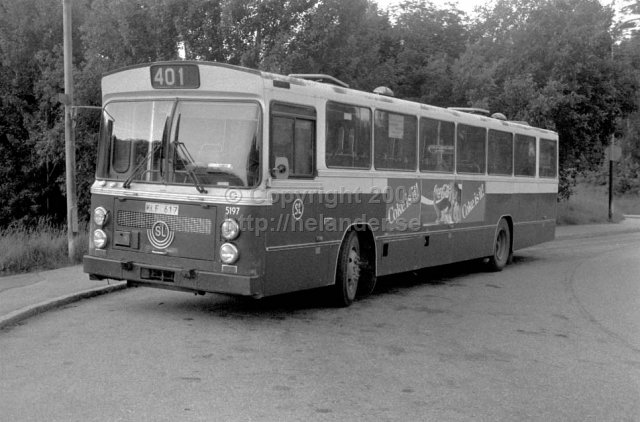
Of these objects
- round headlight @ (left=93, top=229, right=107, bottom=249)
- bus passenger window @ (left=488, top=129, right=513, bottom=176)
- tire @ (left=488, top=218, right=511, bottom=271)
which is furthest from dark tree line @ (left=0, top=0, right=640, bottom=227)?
round headlight @ (left=93, top=229, right=107, bottom=249)

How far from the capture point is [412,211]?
12.2 meters

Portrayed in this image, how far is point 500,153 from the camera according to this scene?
15.5 metres

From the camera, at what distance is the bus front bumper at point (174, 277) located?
8594 millimetres

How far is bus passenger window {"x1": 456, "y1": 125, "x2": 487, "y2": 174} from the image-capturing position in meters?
13.8

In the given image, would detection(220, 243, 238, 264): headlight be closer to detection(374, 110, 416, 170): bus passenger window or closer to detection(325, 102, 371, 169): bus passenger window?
detection(325, 102, 371, 169): bus passenger window

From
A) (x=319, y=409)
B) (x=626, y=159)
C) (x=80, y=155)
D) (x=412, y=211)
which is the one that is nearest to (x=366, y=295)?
(x=412, y=211)

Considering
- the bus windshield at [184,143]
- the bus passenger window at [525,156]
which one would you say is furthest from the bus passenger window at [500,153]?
the bus windshield at [184,143]

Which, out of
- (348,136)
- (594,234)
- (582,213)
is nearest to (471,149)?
(348,136)

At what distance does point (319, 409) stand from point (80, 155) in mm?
18519

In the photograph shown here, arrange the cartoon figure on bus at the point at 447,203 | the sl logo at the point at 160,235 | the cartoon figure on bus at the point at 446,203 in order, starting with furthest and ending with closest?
the cartoon figure on bus at the point at 447,203, the cartoon figure on bus at the point at 446,203, the sl logo at the point at 160,235

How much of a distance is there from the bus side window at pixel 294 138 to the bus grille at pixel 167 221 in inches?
40.8

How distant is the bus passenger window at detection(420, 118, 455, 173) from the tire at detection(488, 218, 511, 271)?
2.89 meters

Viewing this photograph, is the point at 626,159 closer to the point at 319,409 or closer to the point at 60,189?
the point at 60,189

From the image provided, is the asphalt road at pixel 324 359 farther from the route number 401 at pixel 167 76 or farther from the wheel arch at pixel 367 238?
the route number 401 at pixel 167 76
